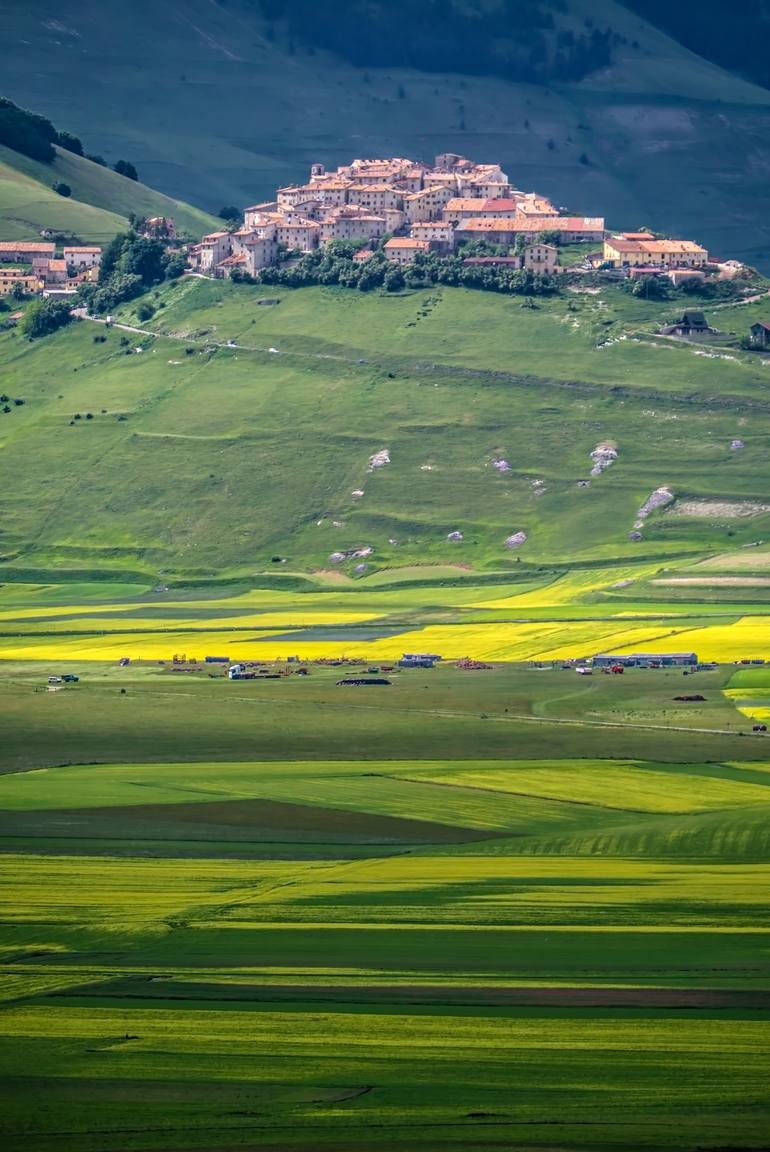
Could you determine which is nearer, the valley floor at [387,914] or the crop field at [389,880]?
the valley floor at [387,914]

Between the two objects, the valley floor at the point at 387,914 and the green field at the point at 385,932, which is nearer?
the green field at the point at 385,932

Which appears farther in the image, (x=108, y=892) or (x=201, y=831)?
(x=201, y=831)

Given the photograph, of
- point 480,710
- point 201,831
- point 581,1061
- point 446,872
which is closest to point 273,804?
point 201,831

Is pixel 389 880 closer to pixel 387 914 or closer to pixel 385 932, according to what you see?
pixel 387 914

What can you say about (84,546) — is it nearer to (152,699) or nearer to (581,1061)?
(152,699)

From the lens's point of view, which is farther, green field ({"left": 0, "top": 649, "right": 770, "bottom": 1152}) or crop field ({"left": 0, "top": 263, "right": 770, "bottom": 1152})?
crop field ({"left": 0, "top": 263, "right": 770, "bottom": 1152})

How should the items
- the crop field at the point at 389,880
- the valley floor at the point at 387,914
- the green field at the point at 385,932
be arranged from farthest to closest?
the crop field at the point at 389,880
the valley floor at the point at 387,914
the green field at the point at 385,932

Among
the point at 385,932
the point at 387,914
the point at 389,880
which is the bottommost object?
the point at 389,880

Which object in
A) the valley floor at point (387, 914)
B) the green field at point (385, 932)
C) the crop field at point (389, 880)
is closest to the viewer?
the green field at point (385, 932)

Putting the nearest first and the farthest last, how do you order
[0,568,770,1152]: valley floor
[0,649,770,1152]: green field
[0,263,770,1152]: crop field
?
[0,649,770,1152]: green field < [0,568,770,1152]: valley floor < [0,263,770,1152]: crop field

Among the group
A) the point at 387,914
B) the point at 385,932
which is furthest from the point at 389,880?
the point at 385,932

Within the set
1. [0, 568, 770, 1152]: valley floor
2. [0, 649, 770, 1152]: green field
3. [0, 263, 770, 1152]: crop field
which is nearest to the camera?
[0, 649, 770, 1152]: green field
